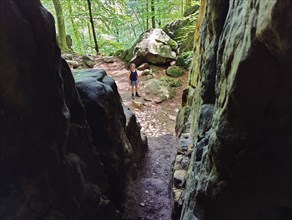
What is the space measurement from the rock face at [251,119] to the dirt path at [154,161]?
3.34 meters

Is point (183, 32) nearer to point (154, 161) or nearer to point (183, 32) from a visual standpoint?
point (183, 32)

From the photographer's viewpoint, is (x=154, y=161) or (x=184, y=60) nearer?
(x=154, y=161)

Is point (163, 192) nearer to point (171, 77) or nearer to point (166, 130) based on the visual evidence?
point (166, 130)

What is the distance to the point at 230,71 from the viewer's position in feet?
11.1

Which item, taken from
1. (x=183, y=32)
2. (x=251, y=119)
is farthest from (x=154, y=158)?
(x=183, y=32)

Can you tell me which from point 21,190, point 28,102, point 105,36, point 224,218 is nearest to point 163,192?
point 224,218

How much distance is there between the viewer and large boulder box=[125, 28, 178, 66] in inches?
678

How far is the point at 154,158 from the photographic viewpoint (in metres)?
10.6

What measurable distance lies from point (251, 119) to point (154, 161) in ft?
24.5

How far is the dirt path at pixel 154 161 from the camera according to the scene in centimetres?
771

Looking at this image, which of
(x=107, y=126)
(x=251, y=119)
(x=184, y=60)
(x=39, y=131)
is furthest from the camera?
(x=184, y=60)

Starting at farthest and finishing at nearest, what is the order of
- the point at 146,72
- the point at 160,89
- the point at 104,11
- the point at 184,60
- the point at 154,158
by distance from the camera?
the point at 104,11 → the point at 146,72 → the point at 184,60 → the point at 160,89 → the point at 154,158

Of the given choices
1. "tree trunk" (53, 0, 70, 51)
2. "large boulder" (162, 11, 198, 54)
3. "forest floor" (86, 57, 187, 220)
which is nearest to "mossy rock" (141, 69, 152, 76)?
"forest floor" (86, 57, 187, 220)

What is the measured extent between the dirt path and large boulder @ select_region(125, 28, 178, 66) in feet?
2.57
